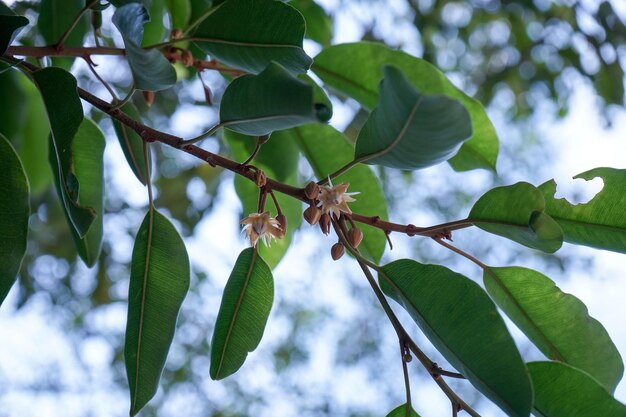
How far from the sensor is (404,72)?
1007 millimetres

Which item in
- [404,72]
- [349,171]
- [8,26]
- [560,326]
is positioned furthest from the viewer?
[349,171]

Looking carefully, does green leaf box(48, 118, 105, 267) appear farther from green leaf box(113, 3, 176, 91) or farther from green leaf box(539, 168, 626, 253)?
green leaf box(539, 168, 626, 253)

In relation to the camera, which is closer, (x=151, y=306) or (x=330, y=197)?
(x=330, y=197)

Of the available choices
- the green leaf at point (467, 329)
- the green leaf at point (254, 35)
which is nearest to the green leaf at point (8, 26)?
the green leaf at point (254, 35)

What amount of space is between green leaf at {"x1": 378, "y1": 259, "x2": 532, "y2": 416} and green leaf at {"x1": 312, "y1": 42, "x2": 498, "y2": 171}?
12.4 inches

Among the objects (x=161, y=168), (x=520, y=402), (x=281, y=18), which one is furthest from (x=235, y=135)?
(x=161, y=168)

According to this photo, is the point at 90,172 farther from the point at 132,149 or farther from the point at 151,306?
the point at 151,306

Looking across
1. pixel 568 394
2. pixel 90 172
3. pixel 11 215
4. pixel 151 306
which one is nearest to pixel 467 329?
pixel 568 394

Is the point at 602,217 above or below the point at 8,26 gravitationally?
above

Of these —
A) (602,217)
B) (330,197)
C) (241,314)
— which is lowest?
(241,314)

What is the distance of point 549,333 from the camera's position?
882 mm

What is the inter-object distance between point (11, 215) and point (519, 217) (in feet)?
1.87

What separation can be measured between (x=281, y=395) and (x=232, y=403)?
1.54 ft

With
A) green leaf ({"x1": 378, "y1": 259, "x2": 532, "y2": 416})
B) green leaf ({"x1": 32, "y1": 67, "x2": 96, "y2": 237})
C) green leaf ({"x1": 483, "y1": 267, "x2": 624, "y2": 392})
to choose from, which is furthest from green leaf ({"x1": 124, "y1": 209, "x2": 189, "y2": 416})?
green leaf ({"x1": 483, "y1": 267, "x2": 624, "y2": 392})
